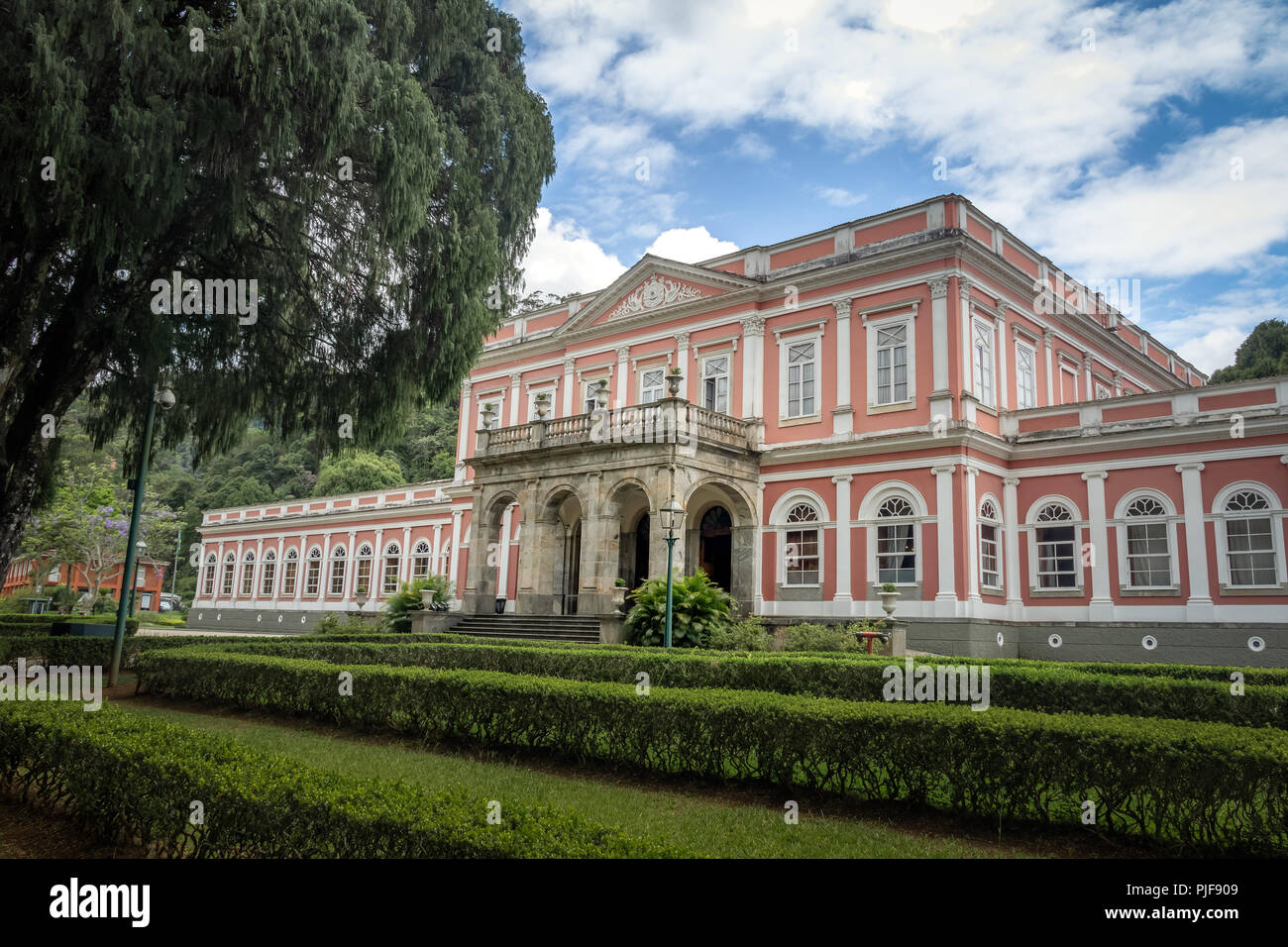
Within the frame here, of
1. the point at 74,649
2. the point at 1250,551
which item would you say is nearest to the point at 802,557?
the point at 1250,551

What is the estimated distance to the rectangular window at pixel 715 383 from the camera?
22.4 m

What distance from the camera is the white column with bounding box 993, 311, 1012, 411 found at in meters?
19.9

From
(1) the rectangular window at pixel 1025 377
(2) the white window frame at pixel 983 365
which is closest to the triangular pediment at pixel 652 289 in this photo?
(2) the white window frame at pixel 983 365

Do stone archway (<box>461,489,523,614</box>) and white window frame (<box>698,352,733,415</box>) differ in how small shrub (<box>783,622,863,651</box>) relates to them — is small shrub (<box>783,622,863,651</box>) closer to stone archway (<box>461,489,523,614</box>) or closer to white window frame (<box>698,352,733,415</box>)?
white window frame (<box>698,352,733,415</box>)

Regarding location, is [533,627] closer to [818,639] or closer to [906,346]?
[818,639]

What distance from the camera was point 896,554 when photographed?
62.0 ft

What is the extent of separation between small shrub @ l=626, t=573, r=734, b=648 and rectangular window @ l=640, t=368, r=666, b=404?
24.0 ft

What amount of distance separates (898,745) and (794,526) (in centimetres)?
1404

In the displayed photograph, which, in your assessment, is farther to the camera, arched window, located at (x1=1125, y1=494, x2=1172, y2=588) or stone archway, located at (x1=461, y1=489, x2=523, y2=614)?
stone archway, located at (x1=461, y1=489, x2=523, y2=614)

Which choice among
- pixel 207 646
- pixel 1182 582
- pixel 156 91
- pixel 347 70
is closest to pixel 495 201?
pixel 347 70

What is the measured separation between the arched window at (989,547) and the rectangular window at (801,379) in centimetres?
458

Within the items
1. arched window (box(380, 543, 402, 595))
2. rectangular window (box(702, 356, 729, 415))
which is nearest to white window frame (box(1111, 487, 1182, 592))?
rectangular window (box(702, 356, 729, 415))
